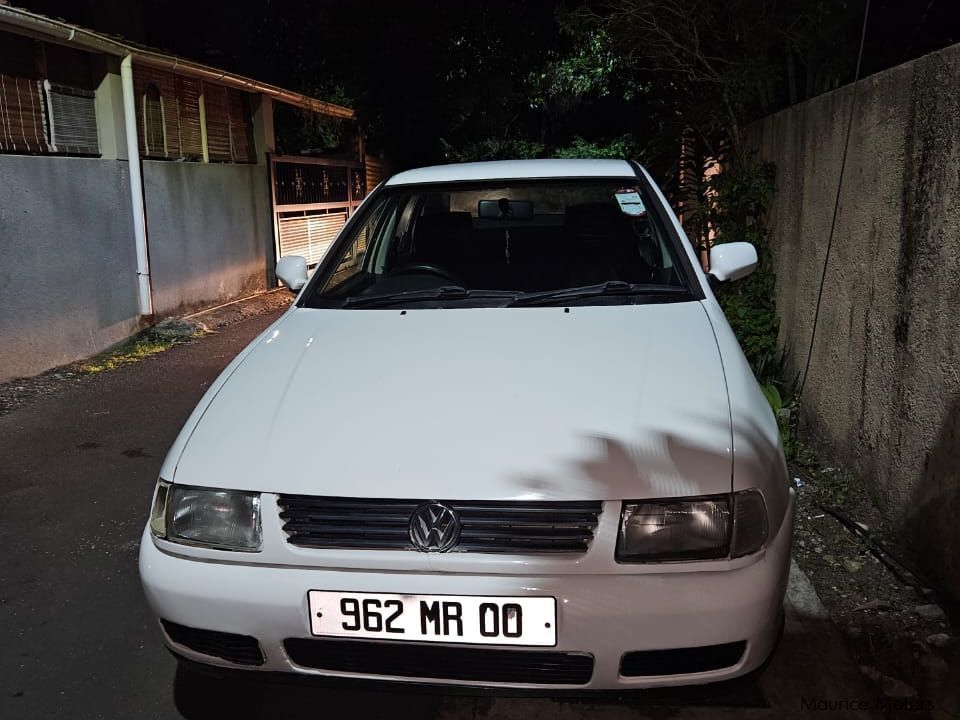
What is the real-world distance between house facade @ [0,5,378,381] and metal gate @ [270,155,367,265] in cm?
29

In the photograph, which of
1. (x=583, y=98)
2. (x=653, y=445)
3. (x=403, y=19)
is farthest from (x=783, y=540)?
(x=583, y=98)

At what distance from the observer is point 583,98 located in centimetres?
2575

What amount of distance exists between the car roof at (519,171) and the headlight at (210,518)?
1.96 metres

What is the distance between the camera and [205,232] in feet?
31.5

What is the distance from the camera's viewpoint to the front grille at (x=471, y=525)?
6.27 feet

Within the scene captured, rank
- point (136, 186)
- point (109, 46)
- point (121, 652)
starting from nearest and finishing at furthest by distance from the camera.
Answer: point (121, 652) < point (109, 46) < point (136, 186)

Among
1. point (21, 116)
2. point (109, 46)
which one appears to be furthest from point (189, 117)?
point (21, 116)

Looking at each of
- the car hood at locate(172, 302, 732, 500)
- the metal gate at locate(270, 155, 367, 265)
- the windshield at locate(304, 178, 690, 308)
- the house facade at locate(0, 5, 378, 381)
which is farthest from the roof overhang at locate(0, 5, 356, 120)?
the car hood at locate(172, 302, 732, 500)

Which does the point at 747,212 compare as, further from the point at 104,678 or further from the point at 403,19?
the point at 403,19

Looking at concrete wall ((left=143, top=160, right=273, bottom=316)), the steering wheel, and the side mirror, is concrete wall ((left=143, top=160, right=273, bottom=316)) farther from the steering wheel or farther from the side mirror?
the steering wheel

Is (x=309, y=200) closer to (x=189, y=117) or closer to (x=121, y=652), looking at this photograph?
(x=189, y=117)

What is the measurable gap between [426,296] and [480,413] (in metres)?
1.01

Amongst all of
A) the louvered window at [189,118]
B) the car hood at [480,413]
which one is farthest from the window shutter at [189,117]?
the car hood at [480,413]

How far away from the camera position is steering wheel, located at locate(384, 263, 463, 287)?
3277 mm
